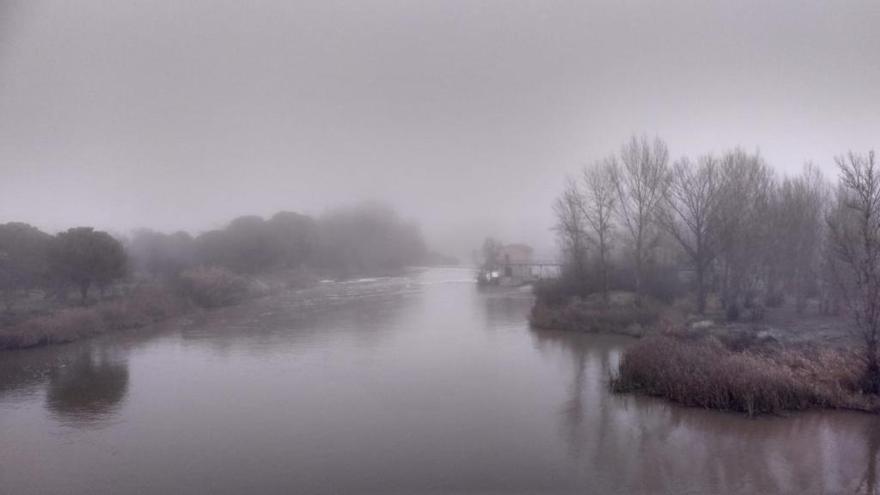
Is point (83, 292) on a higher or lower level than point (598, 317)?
higher

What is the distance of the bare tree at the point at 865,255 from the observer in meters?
7.73

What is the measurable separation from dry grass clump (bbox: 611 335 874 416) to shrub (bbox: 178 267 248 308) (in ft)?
Result: 48.2

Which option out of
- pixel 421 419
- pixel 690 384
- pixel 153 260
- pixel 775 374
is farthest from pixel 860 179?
pixel 153 260

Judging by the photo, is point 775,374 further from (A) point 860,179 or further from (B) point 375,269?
(B) point 375,269

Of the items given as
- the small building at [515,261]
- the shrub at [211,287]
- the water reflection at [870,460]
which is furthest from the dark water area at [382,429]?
the small building at [515,261]

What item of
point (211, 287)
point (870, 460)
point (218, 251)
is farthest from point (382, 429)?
point (218, 251)

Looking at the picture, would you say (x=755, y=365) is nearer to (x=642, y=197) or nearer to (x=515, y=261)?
(x=642, y=197)

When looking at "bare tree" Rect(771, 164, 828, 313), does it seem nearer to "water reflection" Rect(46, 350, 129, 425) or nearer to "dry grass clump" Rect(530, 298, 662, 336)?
"dry grass clump" Rect(530, 298, 662, 336)

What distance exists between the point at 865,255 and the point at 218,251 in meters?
21.1

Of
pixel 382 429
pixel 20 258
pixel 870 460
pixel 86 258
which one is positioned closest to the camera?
pixel 870 460

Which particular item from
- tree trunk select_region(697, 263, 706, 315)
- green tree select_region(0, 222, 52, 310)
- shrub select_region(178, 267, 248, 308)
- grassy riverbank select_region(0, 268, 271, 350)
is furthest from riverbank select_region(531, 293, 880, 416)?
shrub select_region(178, 267, 248, 308)

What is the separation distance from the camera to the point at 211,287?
20.5 m

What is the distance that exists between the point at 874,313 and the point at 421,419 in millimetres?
5560

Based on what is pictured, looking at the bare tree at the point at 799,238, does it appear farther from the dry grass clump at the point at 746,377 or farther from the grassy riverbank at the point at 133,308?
the grassy riverbank at the point at 133,308
